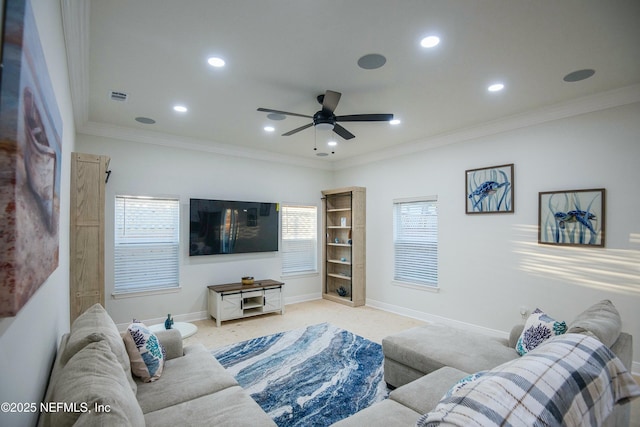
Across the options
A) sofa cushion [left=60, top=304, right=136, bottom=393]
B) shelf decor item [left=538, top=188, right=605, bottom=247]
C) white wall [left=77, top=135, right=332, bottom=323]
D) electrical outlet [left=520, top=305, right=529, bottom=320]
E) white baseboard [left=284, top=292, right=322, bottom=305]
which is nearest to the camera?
sofa cushion [left=60, top=304, right=136, bottom=393]

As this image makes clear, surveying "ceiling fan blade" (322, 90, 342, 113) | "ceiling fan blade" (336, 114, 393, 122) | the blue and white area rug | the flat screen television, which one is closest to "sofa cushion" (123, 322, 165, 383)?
the blue and white area rug

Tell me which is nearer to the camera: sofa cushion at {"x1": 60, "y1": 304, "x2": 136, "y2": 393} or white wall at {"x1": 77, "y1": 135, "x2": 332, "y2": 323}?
sofa cushion at {"x1": 60, "y1": 304, "x2": 136, "y2": 393}

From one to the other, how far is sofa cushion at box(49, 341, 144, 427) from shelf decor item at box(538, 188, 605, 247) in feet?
14.0

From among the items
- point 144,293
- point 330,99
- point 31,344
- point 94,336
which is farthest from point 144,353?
point 144,293

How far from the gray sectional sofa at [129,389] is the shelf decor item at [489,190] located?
381cm

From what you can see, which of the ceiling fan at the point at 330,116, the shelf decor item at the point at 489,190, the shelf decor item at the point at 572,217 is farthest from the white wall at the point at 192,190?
the shelf decor item at the point at 572,217

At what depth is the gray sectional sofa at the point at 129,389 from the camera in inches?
42.2

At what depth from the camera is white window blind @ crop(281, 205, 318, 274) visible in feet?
20.2

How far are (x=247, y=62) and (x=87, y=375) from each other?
243cm

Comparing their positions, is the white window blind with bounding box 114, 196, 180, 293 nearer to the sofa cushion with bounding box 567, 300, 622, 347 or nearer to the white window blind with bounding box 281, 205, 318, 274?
the white window blind with bounding box 281, 205, 318, 274

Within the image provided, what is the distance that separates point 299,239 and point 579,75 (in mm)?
4762

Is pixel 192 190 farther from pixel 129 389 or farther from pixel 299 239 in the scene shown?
pixel 129 389

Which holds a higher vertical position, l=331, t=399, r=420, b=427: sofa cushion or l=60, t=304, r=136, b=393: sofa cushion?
l=60, t=304, r=136, b=393: sofa cushion

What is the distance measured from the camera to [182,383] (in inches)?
79.9
